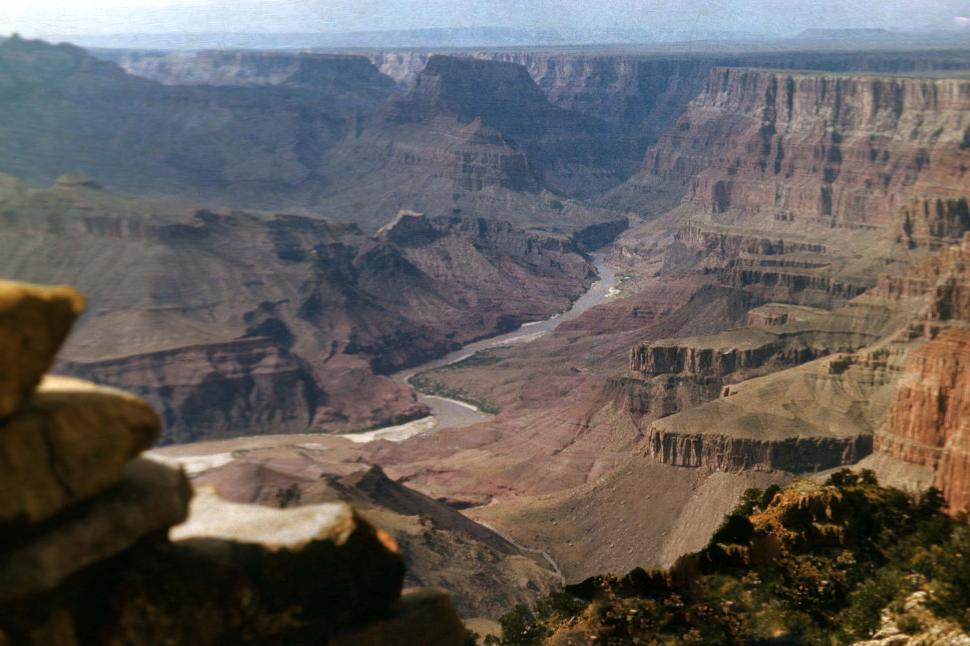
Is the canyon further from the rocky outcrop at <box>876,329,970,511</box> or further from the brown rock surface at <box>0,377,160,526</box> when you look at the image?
the brown rock surface at <box>0,377,160,526</box>

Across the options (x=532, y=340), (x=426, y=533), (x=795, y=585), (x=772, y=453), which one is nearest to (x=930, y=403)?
(x=772, y=453)

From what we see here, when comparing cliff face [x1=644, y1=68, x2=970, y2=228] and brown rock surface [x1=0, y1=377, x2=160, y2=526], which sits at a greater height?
brown rock surface [x1=0, y1=377, x2=160, y2=526]

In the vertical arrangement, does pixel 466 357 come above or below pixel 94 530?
below

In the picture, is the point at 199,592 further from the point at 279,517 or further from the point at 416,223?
the point at 416,223

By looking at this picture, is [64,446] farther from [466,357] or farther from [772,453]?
[466,357]

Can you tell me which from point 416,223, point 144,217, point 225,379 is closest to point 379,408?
point 225,379

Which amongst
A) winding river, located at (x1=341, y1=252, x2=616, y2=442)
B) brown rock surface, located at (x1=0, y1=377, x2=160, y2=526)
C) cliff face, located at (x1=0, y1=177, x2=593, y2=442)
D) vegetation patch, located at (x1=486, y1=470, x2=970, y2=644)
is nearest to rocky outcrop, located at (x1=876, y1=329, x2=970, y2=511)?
vegetation patch, located at (x1=486, y1=470, x2=970, y2=644)
